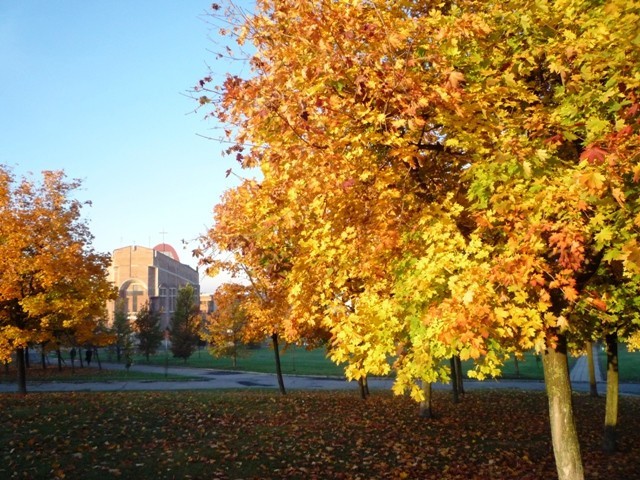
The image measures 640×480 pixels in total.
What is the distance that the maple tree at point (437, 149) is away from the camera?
533 centimetres

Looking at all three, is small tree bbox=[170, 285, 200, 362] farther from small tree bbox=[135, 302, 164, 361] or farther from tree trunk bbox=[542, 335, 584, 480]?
tree trunk bbox=[542, 335, 584, 480]

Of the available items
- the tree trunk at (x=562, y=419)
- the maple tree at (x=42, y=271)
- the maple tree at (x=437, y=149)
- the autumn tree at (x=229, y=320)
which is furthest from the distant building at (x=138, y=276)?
the maple tree at (x=437, y=149)

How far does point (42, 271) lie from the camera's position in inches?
711

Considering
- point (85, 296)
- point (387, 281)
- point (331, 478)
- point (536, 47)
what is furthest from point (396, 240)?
point (85, 296)

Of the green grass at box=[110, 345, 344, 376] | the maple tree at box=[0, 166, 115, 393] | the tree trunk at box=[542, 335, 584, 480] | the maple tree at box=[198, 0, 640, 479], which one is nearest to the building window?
the green grass at box=[110, 345, 344, 376]

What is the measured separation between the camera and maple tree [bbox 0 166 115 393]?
17.8m

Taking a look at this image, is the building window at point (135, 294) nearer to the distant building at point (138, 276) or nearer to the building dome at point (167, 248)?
the distant building at point (138, 276)

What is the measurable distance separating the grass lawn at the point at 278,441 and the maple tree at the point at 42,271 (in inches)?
124

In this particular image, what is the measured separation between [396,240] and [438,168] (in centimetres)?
226

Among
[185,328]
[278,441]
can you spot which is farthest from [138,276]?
[278,441]

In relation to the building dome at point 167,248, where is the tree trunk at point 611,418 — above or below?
below

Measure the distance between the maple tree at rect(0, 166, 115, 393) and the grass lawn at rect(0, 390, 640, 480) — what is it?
3160mm

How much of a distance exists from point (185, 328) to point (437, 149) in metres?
48.4

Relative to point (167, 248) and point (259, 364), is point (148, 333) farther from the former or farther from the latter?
point (167, 248)
